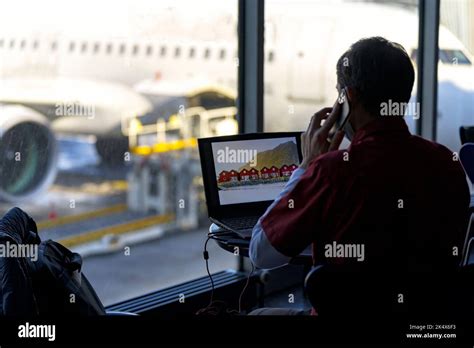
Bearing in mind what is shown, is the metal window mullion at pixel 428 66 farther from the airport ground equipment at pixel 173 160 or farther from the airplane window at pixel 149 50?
the airplane window at pixel 149 50

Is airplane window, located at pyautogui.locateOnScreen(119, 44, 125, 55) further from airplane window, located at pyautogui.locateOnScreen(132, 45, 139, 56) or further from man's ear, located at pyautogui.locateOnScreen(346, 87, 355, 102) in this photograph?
man's ear, located at pyautogui.locateOnScreen(346, 87, 355, 102)

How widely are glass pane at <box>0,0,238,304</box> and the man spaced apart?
5.85 ft

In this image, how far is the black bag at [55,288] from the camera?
1914mm

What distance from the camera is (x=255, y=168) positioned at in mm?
2916

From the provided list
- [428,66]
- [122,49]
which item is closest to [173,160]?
[122,49]

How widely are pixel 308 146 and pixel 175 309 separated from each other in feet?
6.63

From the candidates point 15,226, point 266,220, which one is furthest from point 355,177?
point 15,226

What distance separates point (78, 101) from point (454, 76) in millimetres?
3304

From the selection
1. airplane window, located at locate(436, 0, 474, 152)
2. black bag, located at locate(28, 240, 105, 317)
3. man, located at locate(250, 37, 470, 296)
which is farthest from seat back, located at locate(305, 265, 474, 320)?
airplane window, located at locate(436, 0, 474, 152)

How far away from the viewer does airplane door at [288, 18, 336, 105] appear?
14.6 feet

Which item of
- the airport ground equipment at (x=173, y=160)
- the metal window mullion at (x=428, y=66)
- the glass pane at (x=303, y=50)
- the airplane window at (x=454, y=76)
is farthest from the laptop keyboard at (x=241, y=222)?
the airplane window at (x=454, y=76)

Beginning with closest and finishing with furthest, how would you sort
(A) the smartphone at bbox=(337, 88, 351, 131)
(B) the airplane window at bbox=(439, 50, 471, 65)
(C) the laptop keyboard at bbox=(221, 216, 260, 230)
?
(A) the smartphone at bbox=(337, 88, 351, 131) → (C) the laptop keyboard at bbox=(221, 216, 260, 230) → (B) the airplane window at bbox=(439, 50, 471, 65)

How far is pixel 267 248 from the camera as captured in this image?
186 cm

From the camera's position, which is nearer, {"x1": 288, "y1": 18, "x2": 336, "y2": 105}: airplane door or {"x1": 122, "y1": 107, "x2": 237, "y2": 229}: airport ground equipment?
{"x1": 122, "y1": 107, "x2": 237, "y2": 229}: airport ground equipment
